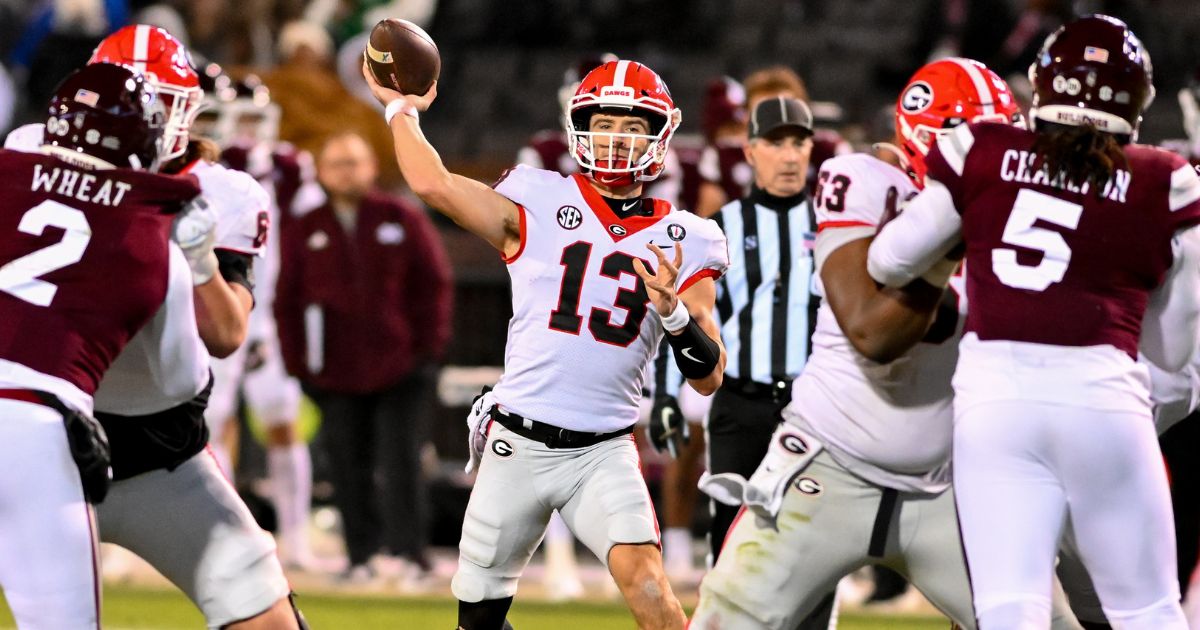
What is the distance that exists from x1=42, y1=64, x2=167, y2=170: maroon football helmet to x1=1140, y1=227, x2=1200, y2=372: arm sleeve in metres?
2.05

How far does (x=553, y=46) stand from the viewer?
36.3 ft

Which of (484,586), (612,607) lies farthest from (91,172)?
(612,607)

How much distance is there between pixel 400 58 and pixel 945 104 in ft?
4.20

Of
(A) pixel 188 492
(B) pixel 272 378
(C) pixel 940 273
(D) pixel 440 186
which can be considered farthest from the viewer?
(B) pixel 272 378

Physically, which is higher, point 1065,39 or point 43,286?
point 1065,39

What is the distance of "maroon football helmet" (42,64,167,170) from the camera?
135 inches

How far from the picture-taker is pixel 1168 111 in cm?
976

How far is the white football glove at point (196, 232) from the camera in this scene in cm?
347

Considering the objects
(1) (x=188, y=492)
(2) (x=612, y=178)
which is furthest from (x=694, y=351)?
(1) (x=188, y=492)

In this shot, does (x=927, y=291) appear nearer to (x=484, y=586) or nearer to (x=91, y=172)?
(x=484, y=586)

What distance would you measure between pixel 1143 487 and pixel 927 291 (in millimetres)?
571

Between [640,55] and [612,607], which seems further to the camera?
[640,55]

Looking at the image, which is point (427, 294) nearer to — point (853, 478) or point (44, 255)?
point (853, 478)

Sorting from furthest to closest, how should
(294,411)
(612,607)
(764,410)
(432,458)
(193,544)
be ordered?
(432,458) < (294,411) < (612,607) < (764,410) < (193,544)
